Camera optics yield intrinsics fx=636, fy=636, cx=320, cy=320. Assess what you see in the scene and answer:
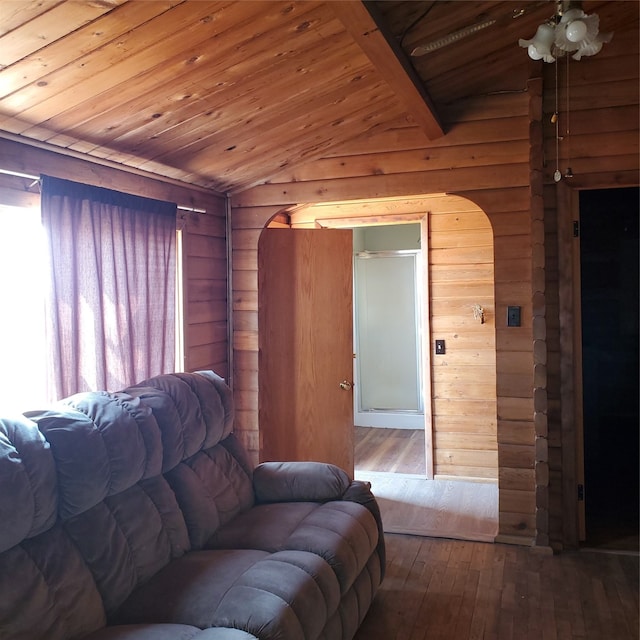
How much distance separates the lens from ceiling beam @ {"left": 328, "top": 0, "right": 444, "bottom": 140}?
7.29ft

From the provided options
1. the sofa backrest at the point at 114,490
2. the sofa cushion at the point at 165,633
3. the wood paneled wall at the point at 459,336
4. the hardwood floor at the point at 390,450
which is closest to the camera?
the sofa cushion at the point at 165,633

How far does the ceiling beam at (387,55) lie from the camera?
7.29 ft

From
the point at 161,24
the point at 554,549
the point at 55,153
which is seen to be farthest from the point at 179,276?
the point at 554,549

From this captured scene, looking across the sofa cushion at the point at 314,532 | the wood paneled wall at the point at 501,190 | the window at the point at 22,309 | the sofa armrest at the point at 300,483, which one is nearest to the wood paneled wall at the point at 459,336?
the wood paneled wall at the point at 501,190

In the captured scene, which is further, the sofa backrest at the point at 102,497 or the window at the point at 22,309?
the window at the point at 22,309

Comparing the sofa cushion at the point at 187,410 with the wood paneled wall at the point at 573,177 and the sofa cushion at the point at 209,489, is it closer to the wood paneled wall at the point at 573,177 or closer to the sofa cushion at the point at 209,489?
the sofa cushion at the point at 209,489

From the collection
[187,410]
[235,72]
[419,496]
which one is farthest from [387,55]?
[419,496]

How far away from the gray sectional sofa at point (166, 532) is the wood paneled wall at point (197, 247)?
893 millimetres

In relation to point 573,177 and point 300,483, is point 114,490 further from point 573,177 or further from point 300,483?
point 573,177

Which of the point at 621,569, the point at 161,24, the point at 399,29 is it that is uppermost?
the point at 399,29

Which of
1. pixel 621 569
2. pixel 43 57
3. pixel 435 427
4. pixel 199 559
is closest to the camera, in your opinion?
pixel 43 57

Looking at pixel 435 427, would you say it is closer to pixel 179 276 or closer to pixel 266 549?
pixel 179 276

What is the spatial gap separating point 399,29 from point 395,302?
422 cm

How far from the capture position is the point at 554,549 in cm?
362
